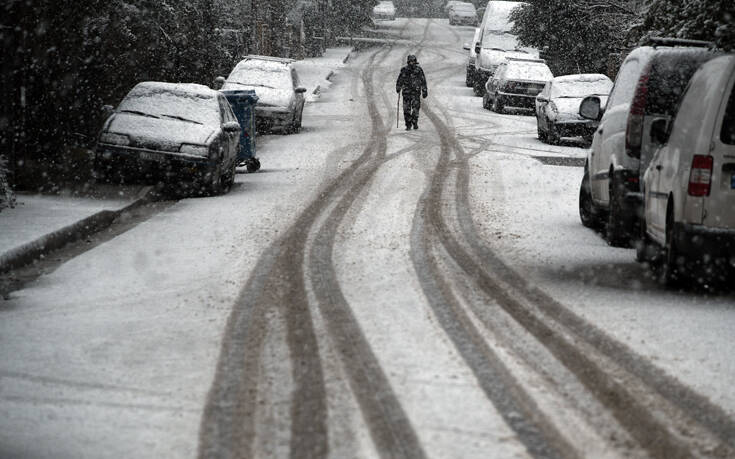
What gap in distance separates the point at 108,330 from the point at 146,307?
0.82 m

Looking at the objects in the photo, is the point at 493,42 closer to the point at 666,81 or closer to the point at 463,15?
the point at 666,81

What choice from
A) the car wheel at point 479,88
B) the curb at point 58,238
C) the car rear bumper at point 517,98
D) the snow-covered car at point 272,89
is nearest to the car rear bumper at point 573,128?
the snow-covered car at point 272,89

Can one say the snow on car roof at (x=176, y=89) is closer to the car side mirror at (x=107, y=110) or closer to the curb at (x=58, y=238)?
the car side mirror at (x=107, y=110)

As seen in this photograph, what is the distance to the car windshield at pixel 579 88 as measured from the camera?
88.7 feet

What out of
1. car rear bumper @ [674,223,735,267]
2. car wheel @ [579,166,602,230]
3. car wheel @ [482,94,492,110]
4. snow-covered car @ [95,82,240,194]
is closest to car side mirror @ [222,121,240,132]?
snow-covered car @ [95,82,240,194]

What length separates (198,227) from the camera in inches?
535

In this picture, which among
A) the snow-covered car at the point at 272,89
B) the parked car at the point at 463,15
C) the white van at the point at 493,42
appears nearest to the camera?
the snow-covered car at the point at 272,89

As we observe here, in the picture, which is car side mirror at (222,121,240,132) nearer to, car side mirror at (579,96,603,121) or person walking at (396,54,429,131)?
car side mirror at (579,96,603,121)

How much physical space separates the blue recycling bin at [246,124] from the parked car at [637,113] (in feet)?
30.1

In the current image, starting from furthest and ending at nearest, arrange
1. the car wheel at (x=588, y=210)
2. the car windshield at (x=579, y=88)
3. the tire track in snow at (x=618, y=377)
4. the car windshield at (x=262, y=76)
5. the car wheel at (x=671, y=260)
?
the car windshield at (x=262, y=76)
the car windshield at (x=579, y=88)
the car wheel at (x=588, y=210)
the car wheel at (x=671, y=260)
the tire track in snow at (x=618, y=377)

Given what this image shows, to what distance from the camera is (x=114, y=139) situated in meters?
16.9

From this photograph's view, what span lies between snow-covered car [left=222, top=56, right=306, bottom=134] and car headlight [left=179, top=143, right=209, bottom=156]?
31.5 feet

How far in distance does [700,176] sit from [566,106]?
16905 mm

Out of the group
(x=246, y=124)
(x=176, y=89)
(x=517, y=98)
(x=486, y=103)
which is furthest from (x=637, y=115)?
(x=486, y=103)
